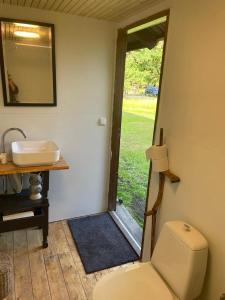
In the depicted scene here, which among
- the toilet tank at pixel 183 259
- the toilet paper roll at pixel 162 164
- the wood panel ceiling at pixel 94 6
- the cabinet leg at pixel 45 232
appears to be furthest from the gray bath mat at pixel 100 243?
the wood panel ceiling at pixel 94 6

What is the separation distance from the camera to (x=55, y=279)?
2.03 meters

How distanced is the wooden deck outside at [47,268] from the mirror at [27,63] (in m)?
1.42

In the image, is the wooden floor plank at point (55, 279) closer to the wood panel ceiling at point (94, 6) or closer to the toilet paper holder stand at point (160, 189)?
the toilet paper holder stand at point (160, 189)

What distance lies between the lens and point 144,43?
8.89 ft

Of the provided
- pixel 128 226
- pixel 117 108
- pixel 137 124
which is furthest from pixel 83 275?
pixel 137 124

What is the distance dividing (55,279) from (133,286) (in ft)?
2.86

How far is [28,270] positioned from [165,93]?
6.31ft

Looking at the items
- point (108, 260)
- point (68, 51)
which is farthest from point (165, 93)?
point (108, 260)

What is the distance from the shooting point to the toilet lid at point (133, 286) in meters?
1.41

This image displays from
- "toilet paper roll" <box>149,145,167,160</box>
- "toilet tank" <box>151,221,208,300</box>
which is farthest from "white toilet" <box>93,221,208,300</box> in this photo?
"toilet paper roll" <box>149,145,167,160</box>

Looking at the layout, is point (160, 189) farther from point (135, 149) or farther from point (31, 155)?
point (135, 149)

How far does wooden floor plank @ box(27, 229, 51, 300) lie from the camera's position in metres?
1.90

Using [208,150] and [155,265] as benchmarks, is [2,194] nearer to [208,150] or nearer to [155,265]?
[155,265]

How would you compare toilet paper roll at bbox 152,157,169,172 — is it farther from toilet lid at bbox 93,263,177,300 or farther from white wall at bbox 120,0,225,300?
toilet lid at bbox 93,263,177,300
